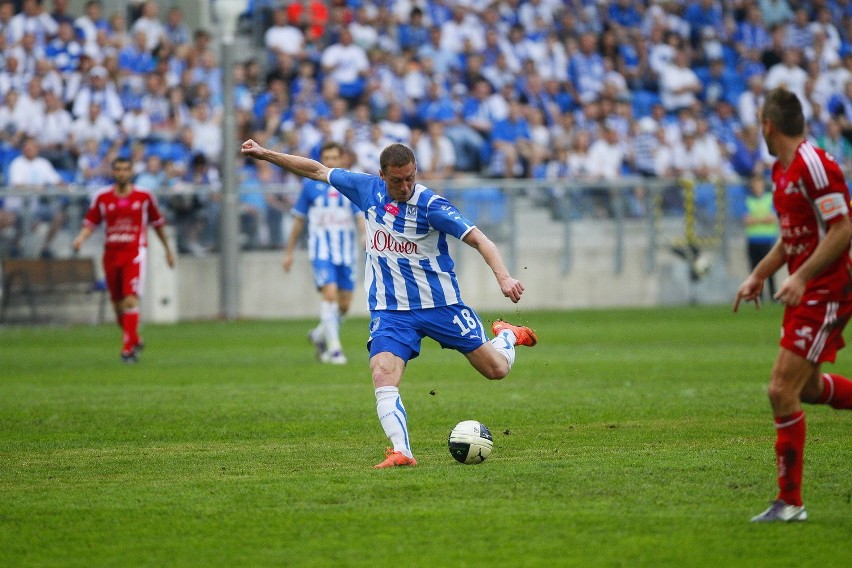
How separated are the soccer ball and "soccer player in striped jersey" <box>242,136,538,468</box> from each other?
0.89 ft

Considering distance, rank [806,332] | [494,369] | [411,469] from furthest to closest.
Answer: [494,369]
[411,469]
[806,332]

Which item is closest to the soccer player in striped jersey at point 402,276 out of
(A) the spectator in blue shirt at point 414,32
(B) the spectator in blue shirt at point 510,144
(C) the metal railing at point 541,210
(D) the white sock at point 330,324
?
(D) the white sock at point 330,324

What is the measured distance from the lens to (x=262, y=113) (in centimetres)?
2511

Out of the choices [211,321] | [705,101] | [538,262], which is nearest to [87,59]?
[211,321]

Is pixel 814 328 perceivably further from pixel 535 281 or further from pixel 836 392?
pixel 535 281

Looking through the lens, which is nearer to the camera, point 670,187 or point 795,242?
point 795,242

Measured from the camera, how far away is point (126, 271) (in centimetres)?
1700

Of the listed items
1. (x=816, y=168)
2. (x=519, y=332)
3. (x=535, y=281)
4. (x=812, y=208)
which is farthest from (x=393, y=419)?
(x=535, y=281)

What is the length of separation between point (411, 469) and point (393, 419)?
1.10 feet

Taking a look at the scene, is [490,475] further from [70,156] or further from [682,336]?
[70,156]

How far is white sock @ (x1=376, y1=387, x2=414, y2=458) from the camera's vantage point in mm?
8547

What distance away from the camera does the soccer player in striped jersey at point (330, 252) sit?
16281 millimetres

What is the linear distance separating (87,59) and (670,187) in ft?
36.2

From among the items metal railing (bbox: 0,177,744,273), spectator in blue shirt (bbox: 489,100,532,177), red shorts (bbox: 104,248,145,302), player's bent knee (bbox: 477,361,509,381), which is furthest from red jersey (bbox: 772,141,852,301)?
spectator in blue shirt (bbox: 489,100,532,177)
